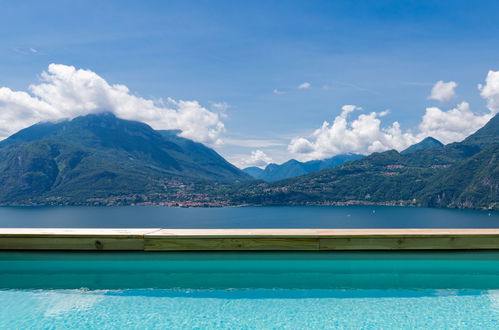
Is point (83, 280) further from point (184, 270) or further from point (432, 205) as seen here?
point (432, 205)

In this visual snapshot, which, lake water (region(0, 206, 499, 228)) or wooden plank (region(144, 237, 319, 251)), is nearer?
wooden plank (region(144, 237, 319, 251))

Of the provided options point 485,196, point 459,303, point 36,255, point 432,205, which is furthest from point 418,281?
point 432,205

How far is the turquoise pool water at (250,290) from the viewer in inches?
128

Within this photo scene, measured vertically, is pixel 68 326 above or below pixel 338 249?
below

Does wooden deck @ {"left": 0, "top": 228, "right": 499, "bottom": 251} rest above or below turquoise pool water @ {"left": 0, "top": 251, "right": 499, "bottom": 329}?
above

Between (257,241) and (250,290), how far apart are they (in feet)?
1.88

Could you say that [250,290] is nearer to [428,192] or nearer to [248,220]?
[248,220]

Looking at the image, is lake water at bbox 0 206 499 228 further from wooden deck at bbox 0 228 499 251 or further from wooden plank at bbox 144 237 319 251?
wooden plank at bbox 144 237 319 251

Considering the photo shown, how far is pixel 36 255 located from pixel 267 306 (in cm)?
294

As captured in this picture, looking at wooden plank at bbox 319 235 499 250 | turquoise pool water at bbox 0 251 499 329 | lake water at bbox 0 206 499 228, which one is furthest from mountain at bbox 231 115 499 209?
turquoise pool water at bbox 0 251 499 329

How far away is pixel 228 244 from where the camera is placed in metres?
4.18

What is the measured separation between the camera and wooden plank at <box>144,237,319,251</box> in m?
4.16

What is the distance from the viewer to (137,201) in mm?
176500

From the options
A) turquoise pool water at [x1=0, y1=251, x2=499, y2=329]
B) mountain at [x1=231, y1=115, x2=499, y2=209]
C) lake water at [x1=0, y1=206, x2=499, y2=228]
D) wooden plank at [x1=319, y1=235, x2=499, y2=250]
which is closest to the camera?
turquoise pool water at [x1=0, y1=251, x2=499, y2=329]
